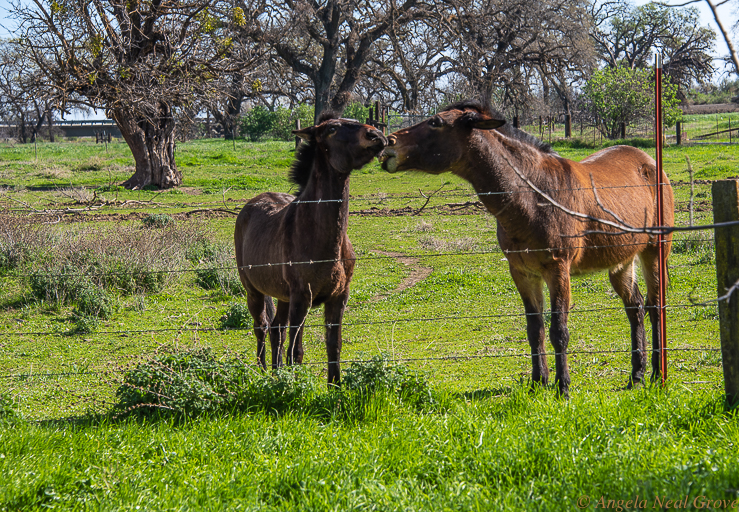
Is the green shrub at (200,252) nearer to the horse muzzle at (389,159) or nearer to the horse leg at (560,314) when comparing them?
the horse muzzle at (389,159)

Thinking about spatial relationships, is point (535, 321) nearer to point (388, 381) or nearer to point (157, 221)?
point (388, 381)

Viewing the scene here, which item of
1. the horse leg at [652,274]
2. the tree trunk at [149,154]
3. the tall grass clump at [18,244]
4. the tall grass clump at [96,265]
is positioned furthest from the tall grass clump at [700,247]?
the tree trunk at [149,154]

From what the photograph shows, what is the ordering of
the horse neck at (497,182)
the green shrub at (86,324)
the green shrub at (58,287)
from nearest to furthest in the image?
the horse neck at (497,182), the green shrub at (86,324), the green shrub at (58,287)

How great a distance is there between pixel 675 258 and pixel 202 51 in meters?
17.7

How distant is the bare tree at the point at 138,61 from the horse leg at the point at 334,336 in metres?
17.0

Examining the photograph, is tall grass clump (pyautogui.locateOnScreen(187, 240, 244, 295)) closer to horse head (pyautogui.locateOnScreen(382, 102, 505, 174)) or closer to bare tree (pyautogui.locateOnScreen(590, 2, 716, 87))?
horse head (pyautogui.locateOnScreen(382, 102, 505, 174))

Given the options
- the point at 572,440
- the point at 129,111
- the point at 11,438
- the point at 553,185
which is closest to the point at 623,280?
the point at 553,185

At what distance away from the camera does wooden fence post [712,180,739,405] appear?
12.0ft

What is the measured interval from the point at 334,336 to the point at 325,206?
3.55 ft

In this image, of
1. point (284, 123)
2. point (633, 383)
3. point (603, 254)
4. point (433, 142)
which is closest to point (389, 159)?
point (433, 142)

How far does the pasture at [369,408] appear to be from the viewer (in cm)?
300

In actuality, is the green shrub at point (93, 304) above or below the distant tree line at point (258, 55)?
below

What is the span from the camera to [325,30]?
101ft

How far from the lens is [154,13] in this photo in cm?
2088
